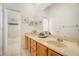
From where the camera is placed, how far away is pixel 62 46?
1.62 meters

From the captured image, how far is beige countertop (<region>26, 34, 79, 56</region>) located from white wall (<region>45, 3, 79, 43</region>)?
0.08m

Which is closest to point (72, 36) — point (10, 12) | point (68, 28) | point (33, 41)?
point (68, 28)

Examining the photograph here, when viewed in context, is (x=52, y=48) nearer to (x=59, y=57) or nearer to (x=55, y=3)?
(x=59, y=57)

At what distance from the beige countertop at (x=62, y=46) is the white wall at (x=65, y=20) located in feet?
0.27

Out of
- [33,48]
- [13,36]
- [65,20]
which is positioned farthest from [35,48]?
[65,20]

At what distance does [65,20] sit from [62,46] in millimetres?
360

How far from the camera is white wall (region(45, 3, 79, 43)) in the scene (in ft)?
5.42

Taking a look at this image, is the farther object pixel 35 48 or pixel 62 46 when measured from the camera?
pixel 35 48

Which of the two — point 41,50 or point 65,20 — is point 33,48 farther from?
point 65,20

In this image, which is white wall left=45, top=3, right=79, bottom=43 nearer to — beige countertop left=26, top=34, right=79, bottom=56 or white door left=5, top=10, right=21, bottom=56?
beige countertop left=26, top=34, right=79, bottom=56

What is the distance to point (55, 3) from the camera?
5.56 feet

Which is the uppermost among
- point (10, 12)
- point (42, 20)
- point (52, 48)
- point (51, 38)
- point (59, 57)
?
point (10, 12)

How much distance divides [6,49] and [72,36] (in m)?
0.95

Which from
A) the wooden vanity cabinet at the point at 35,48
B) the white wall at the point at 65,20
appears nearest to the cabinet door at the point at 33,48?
the wooden vanity cabinet at the point at 35,48
